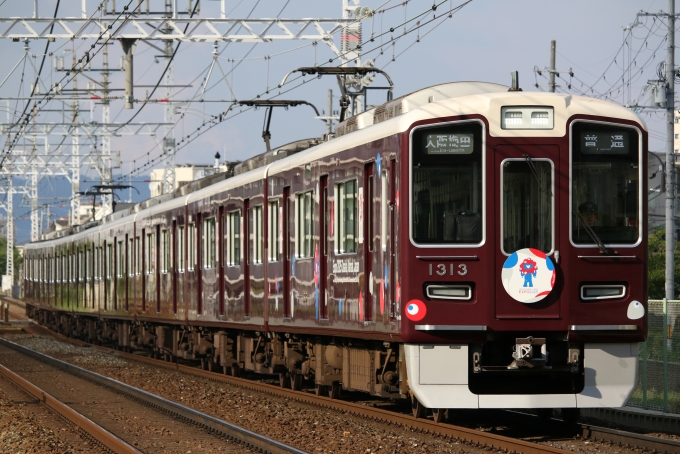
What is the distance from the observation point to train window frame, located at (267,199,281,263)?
15.3 meters

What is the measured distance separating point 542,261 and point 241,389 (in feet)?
24.1

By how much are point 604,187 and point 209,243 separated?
31.6 ft

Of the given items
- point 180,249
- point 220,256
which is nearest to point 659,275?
point 180,249

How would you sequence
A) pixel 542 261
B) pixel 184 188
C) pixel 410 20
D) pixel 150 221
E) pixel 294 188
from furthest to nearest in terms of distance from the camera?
pixel 150 221 → pixel 184 188 → pixel 410 20 → pixel 294 188 → pixel 542 261

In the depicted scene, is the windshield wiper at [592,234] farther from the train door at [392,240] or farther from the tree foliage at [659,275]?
the tree foliage at [659,275]

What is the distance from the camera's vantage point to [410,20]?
15.9 metres

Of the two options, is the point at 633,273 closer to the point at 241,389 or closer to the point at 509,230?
the point at 509,230

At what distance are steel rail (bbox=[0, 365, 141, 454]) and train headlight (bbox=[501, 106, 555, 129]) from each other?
13.9 ft

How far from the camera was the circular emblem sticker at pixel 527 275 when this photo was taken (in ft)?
34.4

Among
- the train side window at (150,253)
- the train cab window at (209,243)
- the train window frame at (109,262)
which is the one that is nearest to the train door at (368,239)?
the train cab window at (209,243)

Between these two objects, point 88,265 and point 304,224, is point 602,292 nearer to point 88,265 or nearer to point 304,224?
point 304,224

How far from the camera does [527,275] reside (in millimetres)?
10516

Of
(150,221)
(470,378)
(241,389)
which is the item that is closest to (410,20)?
(241,389)

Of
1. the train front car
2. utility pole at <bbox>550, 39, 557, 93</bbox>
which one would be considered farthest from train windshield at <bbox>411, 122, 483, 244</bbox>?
utility pole at <bbox>550, 39, 557, 93</bbox>
